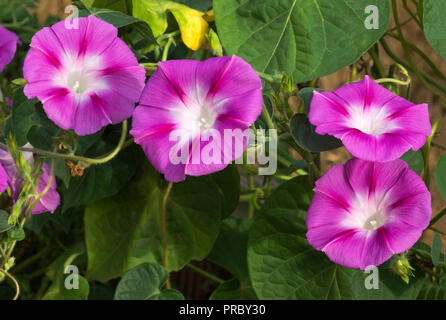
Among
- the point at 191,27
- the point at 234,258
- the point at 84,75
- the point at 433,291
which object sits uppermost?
the point at 191,27

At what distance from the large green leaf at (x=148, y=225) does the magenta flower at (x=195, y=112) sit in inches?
11.0

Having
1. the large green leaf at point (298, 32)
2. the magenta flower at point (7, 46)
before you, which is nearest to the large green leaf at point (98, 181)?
the magenta flower at point (7, 46)

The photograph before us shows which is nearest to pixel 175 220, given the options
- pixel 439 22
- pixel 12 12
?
pixel 439 22

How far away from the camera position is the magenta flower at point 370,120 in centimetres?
61

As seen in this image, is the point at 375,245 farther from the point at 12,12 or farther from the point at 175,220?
the point at 12,12

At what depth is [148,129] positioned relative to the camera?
2.07 ft

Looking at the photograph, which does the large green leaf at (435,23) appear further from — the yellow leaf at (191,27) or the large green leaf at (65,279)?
the large green leaf at (65,279)

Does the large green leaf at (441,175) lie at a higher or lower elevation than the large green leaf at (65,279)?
higher

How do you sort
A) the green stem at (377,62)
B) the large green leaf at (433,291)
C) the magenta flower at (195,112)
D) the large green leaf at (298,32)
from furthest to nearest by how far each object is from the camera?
the green stem at (377,62), the large green leaf at (433,291), the large green leaf at (298,32), the magenta flower at (195,112)

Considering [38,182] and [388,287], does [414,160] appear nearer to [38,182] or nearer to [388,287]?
[388,287]

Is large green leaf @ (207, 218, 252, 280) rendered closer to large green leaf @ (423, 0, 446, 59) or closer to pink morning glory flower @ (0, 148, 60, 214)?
pink morning glory flower @ (0, 148, 60, 214)

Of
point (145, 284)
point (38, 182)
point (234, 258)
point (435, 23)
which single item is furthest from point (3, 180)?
point (435, 23)

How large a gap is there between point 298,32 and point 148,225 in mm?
398

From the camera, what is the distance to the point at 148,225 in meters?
0.93
